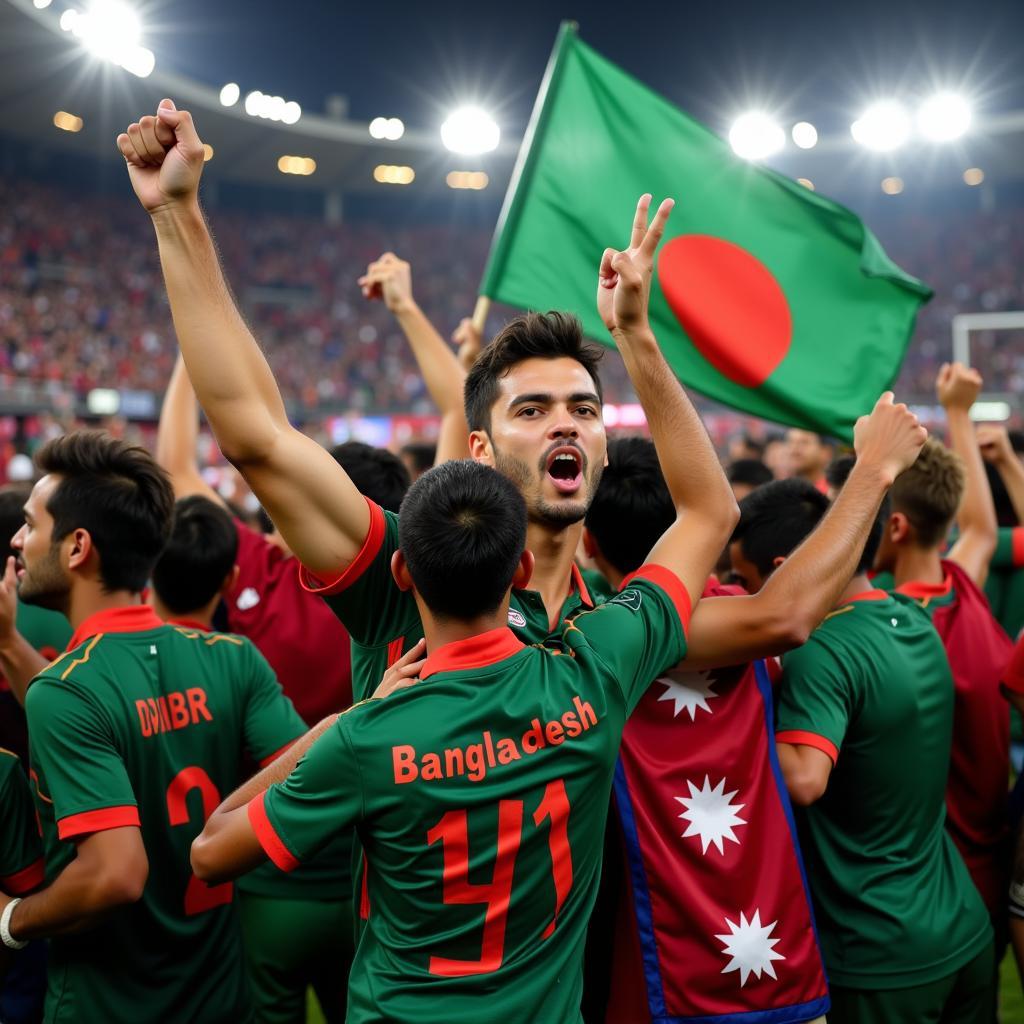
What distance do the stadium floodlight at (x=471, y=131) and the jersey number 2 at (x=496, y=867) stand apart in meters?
32.2

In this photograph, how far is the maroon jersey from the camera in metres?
3.14

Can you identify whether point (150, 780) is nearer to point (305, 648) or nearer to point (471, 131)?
point (305, 648)

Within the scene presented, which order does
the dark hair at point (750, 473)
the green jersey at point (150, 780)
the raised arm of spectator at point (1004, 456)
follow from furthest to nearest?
the dark hair at point (750, 473)
the raised arm of spectator at point (1004, 456)
the green jersey at point (150, 780)

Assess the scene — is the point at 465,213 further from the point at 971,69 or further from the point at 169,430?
the point at 169,430

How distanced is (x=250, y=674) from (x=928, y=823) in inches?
72.6

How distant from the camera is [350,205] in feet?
124

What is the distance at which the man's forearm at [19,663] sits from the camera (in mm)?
2750

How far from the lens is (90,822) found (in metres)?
2.27

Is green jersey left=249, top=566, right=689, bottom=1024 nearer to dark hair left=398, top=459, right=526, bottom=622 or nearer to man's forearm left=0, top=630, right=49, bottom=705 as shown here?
dark hair left=398, top=459, right=526, bottom=622

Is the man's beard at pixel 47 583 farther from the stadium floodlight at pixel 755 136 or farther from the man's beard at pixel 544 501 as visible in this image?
the stadium floodlight at pixel 755 136

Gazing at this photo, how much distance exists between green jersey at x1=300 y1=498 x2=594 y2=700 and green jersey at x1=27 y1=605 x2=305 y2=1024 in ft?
2.12

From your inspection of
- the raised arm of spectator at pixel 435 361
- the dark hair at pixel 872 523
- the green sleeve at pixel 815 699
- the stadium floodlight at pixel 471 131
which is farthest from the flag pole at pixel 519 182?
A: the stadium floodlight at pixel 471 131

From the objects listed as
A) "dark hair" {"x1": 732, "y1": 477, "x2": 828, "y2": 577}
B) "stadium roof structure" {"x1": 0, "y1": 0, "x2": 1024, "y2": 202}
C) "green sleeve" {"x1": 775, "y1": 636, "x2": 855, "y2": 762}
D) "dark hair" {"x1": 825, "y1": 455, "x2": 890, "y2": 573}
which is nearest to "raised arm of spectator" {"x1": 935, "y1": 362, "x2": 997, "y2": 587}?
"dark hair" {"x1": 825, "y1": 455, "x2": 890, "y2": 573}

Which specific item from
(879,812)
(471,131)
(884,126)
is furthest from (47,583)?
(471,131)
